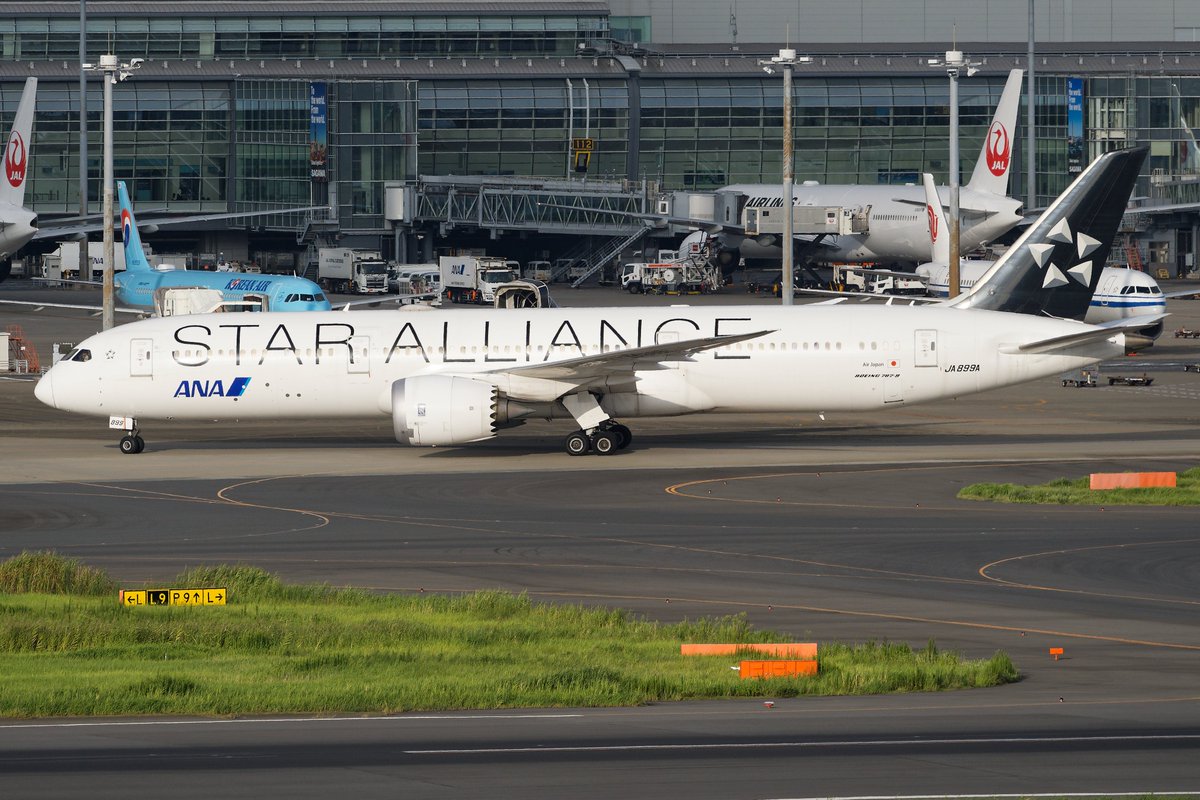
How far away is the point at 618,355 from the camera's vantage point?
41.4 meters

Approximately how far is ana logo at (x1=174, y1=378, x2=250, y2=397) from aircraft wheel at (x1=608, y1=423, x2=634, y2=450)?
31.9ft

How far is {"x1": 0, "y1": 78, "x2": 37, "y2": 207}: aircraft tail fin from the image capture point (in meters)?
82.9

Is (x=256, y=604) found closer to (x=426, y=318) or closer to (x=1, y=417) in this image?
(x=426, y=318)

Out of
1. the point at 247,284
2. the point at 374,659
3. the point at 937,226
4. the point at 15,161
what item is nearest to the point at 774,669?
the point at 374,659

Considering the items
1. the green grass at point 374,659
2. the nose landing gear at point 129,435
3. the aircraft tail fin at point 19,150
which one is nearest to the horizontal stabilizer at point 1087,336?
the green grass at point 374,659

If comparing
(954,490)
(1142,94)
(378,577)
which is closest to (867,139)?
(1142,94)

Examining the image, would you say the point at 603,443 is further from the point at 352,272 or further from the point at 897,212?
the point at 897,212

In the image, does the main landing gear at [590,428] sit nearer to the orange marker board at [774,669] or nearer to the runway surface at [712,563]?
the runway surface at [712,563]

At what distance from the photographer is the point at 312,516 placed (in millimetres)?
34188

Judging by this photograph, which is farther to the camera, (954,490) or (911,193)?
(911,193)

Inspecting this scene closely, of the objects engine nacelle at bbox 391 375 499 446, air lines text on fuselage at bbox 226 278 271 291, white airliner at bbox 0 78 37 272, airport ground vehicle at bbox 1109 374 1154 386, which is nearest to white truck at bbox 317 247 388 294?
air lines text on fuselage at bbox 226 278 271 291

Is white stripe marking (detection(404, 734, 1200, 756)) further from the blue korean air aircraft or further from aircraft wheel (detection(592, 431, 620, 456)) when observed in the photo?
the blue korean air aircraft

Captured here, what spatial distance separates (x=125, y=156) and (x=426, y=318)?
93093 millimetres

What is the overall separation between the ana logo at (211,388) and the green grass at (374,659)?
18.9 m
